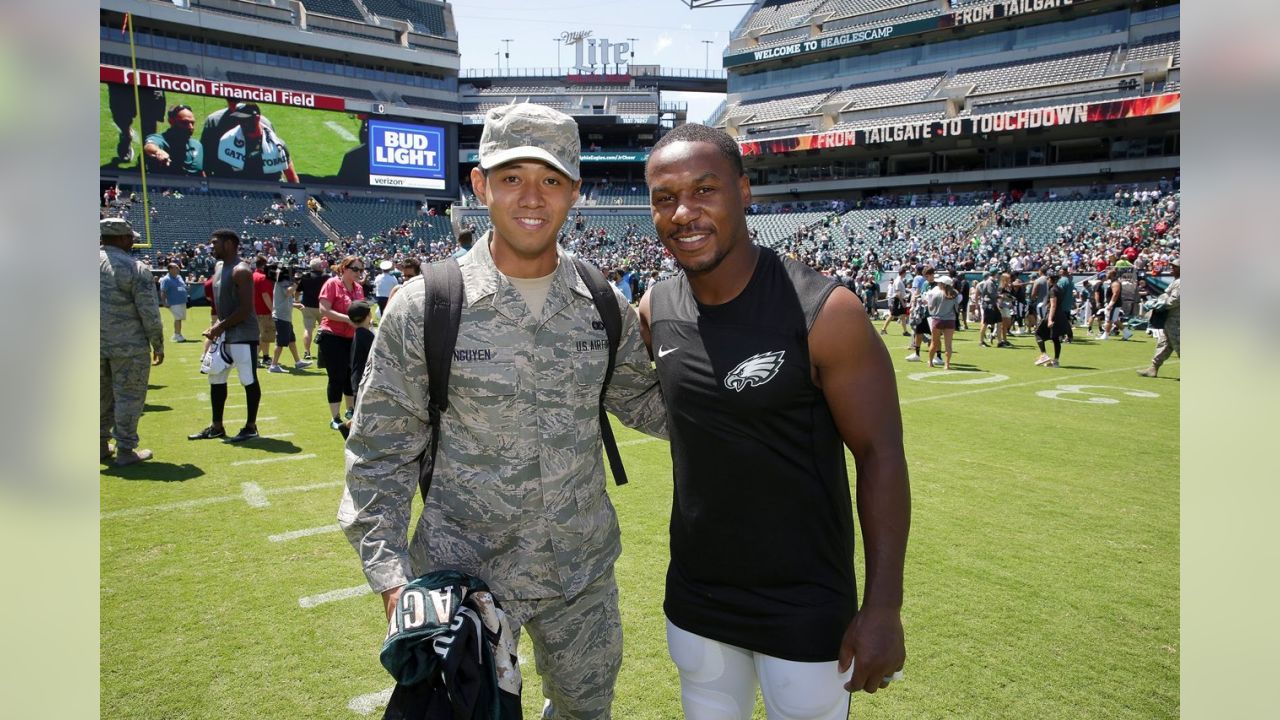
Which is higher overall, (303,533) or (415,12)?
(415,12)

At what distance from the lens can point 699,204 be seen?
6.37ft

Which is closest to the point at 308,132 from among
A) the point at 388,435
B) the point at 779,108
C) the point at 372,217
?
the point at 372,217

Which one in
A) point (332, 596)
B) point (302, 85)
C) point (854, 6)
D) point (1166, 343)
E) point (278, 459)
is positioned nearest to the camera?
point (332, 596)

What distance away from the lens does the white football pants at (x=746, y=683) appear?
187cm

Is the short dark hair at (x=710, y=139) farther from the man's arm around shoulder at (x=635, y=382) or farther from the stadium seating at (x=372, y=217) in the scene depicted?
the stadium seating at (x=372, y=217)

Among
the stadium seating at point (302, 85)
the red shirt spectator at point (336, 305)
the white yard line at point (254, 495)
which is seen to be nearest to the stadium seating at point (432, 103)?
the stadium seating at point (302, 85)

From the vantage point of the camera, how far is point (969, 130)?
44.6 metres

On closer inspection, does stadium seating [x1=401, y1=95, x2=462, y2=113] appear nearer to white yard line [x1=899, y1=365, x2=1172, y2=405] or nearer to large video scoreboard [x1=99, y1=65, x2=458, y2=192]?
large video scoreboard [x1=99, y1=65, x2=458, y2=192]

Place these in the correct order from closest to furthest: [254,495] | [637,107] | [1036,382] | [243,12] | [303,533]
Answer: [303,533] < [254,495] < [1036,382] < [243,12] < [637,107]

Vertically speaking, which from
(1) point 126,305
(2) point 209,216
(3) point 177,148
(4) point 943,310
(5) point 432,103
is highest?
(5) point 432,103

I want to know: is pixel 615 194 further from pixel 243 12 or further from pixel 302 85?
pixel 243 12

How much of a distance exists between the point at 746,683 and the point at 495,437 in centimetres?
96

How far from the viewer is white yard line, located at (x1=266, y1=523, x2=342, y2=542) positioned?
4.88 m
